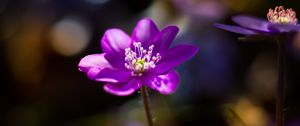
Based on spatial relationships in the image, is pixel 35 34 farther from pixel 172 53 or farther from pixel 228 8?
pixel 172 53

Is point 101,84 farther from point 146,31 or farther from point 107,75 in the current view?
point 107,75

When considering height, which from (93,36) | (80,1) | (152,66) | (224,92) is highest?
(80,1)

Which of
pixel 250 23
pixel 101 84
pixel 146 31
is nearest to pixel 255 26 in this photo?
pixel 250 23

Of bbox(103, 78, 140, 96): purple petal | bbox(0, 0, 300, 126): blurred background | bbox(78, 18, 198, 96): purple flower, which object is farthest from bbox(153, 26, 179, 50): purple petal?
bbox(0, 0, 300, 126): blurred background

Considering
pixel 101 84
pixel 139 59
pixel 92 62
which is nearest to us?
pixel 92 62

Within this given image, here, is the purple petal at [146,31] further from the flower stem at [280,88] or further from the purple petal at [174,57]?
the flower stem at [280,88]

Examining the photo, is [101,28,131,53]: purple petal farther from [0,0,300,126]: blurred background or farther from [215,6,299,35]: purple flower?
[0,0,300,126]: blurred background

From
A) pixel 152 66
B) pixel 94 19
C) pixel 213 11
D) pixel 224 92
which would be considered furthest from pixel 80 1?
pixel 152 66
